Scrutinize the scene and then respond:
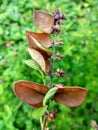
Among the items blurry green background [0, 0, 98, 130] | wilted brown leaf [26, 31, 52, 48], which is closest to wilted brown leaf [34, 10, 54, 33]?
wilted brown leaf [26, 31, 52, 48]

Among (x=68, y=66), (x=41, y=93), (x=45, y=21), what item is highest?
(x=45, y=21)

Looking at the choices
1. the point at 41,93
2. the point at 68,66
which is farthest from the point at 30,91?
the point at 68,66

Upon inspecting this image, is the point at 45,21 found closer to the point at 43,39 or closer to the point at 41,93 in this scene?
the point at 43,39

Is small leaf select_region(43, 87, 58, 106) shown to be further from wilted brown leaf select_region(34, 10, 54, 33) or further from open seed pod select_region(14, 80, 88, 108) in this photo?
wilted brown leaf select_region(34, 10, 54, 33)

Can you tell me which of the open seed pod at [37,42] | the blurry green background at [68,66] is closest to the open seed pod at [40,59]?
the open seed pod at [37,42]

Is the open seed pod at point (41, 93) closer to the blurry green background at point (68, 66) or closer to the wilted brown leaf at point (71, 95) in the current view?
the wilted brown leaf at point (71, 95)

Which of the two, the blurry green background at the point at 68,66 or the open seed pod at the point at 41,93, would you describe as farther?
the blurry green background at the point at 68,66

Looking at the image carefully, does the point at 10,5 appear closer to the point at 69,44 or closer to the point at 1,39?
the point at 1,39
